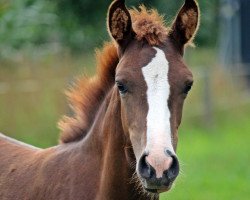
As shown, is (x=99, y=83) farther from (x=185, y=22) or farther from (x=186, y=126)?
(x=186, y=126)

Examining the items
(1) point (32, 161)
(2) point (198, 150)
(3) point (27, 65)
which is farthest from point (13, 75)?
(1) point (32, 161)

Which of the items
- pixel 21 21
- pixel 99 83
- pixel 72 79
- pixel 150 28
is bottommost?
pixel 99 83

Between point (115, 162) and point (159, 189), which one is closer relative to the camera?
point (159, 189)

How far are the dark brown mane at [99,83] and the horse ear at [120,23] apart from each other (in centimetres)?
7

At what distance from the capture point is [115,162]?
5691 mm

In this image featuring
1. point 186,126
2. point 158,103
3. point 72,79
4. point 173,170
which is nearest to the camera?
point 173,170

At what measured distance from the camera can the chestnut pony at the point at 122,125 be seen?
17.1 feet

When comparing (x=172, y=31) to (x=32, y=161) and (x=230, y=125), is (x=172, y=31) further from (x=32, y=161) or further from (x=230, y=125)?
(x=230, y=125)

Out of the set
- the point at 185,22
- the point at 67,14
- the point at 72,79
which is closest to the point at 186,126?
the point at 72,79

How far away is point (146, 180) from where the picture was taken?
505 centimetres

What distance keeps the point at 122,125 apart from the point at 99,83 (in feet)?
2.02

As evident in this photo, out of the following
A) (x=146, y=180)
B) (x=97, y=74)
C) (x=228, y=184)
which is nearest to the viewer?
(x=146, y=180)

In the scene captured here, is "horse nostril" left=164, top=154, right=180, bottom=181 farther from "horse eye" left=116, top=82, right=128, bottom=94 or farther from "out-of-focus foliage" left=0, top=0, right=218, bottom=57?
"out-of-focus foliage" left=0, top=0, right=218, bottom=57

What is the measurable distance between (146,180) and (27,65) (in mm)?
11028
